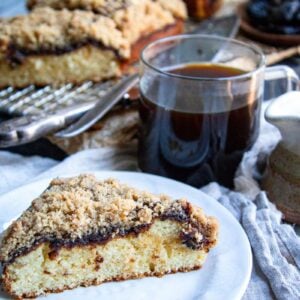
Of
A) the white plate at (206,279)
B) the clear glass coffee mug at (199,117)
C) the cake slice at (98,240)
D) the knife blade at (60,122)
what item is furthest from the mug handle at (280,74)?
the cake slice at (98,240)

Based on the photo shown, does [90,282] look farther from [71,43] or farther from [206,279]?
[71,43]

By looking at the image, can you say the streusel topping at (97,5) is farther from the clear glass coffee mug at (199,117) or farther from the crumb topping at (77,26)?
the clear glass coffee mug at (199,117)

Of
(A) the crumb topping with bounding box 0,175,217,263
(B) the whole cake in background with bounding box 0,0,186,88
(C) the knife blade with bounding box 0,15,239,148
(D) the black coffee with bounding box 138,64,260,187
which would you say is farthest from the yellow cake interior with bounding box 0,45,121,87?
(A) the crumb topping with bounding box 0,175,217,263

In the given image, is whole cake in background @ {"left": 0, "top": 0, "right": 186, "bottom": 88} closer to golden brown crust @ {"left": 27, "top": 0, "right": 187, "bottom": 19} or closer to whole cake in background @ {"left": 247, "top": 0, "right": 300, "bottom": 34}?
golden brown crust @ {"left": 27, "top": 0, "right": 187, "bottom": 19}

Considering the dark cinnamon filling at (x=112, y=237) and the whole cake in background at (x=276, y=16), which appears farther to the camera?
the whole cake in background at (x=276, y=16)

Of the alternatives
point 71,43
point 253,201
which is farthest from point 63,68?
point 253,201

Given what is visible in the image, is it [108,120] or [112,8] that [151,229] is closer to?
[108,120]
